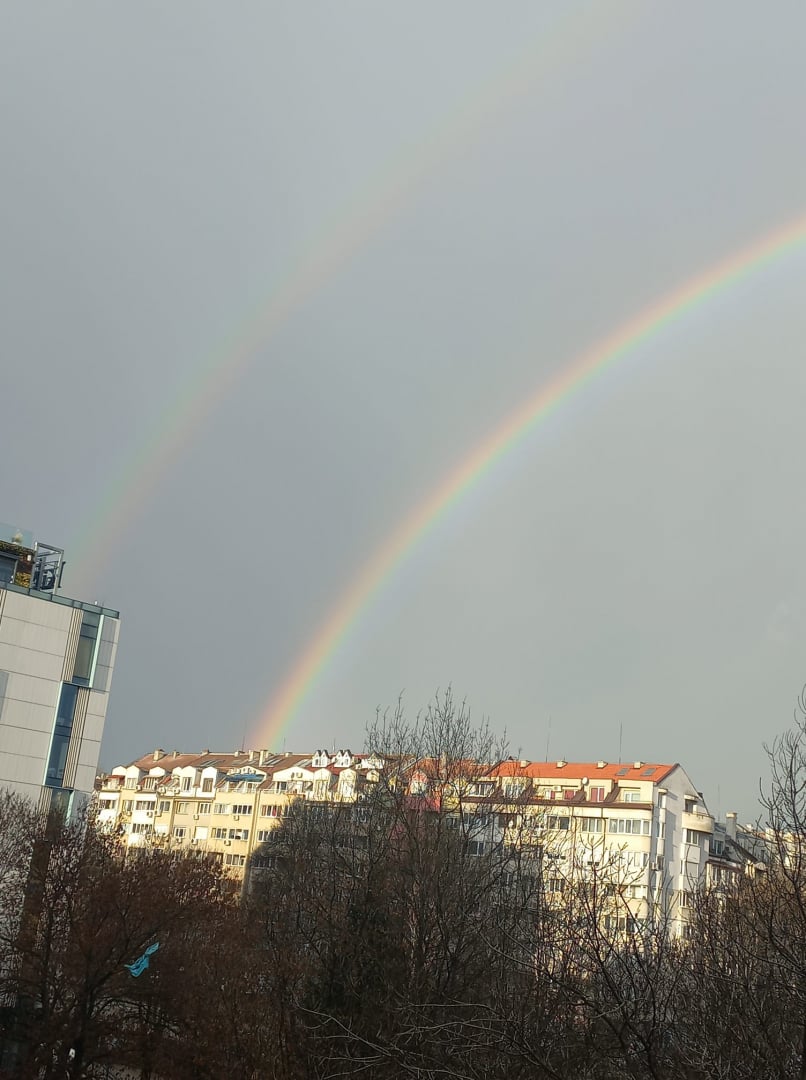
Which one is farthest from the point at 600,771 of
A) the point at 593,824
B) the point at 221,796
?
the point at 221,796

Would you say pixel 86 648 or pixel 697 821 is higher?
pixel 86 648

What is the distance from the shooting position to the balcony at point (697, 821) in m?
92.5

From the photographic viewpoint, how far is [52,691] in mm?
52781

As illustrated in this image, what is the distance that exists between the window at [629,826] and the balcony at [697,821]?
5.01 meters

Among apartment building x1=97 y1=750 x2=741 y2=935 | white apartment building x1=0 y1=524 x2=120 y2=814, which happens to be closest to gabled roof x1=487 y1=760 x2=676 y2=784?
apartment building x1=97 y1=750 x2=741 y2=935

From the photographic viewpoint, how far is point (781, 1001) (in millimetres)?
11930

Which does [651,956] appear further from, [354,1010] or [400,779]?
[400,779]

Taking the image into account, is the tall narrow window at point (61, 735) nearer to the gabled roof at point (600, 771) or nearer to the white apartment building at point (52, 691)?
the white apartment building at point (52, 691)

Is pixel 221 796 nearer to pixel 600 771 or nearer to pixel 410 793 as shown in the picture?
pixel 600 771

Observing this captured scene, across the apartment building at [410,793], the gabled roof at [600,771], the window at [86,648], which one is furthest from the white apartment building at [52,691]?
the gabled roof at [600,771]

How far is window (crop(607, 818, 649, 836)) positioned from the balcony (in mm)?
5015

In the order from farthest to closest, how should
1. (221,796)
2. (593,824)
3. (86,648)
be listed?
(221,796) < (593,824) < (86,648)

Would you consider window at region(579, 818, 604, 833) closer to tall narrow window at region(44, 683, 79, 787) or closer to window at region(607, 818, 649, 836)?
window at region(607, 818, 649, 836)

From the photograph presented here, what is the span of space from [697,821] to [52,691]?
6110cm
